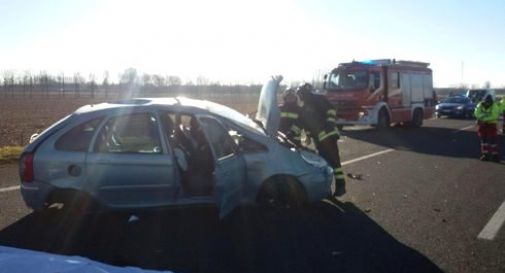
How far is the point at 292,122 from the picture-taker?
8.23 metres

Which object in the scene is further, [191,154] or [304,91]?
[304,91]

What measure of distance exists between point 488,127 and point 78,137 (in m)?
10.1

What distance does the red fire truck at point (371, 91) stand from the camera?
19.5 m

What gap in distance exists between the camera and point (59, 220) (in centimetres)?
630

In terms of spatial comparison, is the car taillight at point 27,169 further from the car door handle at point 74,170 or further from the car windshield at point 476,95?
the car windshield at point 476,95

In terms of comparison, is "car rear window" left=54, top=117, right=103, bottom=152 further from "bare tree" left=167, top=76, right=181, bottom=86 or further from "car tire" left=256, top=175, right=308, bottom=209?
"bare tree" left=167, top=76, right=181, bottom=86

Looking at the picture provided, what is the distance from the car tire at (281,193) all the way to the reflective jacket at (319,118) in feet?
5.64

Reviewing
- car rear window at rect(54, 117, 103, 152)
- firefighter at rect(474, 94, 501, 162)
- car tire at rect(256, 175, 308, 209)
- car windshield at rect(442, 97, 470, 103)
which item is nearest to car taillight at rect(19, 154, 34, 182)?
car rear window at rect(54, 117, 103, 152)

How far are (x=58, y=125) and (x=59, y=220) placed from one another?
116cm

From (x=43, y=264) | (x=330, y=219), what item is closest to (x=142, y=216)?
(x=330, y=219)

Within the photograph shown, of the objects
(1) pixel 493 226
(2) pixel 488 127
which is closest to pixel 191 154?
(1) pixel 493 226

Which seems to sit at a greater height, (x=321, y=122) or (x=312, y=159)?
(x=321, y=122)

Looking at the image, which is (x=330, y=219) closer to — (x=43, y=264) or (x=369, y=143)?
(x=43, y=264)

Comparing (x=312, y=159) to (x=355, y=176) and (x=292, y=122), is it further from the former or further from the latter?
(x=355, y=176)
